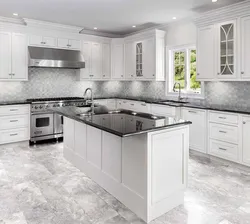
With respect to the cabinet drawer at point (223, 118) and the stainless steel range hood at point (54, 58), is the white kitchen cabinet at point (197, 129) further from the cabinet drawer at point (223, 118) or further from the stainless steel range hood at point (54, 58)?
the stainless steel range hood at point (54, 58)

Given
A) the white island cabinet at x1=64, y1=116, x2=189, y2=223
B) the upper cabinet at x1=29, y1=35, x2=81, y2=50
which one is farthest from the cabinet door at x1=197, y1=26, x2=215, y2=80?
the upper cabinet at x1=29, y1=35, x2=81, y2=50

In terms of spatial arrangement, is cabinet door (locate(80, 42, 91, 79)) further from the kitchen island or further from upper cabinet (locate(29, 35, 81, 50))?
the kitchen island

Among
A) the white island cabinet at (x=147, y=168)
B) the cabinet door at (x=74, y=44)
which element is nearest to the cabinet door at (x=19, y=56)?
the cabinet door at (x=74, y=44)

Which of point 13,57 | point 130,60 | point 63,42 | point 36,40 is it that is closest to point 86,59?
point 63,42

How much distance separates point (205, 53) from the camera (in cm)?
457

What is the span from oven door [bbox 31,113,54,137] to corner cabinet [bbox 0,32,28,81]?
3.28ft

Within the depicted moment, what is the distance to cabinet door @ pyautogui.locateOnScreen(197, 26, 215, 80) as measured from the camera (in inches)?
175

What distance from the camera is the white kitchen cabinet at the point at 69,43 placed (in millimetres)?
5917

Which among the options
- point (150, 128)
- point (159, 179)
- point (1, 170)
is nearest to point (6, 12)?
point (1, 170)

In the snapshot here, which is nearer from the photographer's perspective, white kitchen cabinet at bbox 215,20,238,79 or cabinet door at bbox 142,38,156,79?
white kitchen cabinet at bbox 215,20,238,79

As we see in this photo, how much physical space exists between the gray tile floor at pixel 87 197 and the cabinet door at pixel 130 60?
330cm

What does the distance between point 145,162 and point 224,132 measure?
2.41m

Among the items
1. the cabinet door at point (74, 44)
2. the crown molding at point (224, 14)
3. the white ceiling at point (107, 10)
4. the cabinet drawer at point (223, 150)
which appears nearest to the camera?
the crown molding at point (224, 14)

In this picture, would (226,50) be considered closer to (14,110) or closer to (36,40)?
(36,40)
